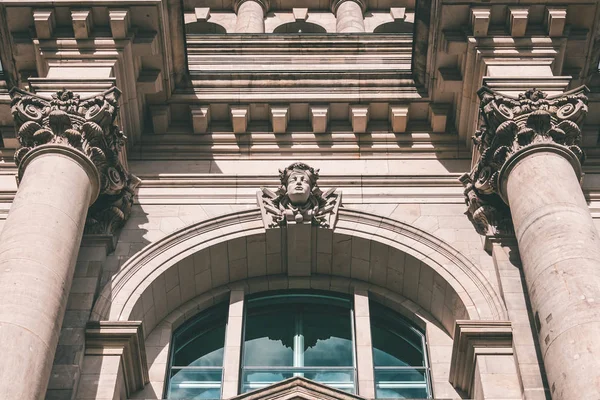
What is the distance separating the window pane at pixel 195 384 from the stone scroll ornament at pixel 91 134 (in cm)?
295

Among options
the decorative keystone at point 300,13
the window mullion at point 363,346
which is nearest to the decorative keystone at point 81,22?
the window mullion at point 363,346

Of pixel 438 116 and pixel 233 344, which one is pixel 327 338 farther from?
pixel 438 116

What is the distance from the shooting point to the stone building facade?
16172 millimetres

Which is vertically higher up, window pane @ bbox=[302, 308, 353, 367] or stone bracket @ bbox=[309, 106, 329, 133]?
stone bracket @ bbox=[309, 106, 329, 133]

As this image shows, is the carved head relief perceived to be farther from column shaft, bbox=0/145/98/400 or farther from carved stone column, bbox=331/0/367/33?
carved stone column, bbox=331/0/367/33

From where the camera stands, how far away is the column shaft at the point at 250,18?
3084 cm

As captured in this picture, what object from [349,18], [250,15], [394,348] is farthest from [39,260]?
[349,18]

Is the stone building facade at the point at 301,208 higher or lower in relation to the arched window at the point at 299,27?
lower

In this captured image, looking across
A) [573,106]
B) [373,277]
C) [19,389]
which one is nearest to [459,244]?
[373,277]

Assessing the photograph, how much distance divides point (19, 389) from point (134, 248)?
Answer: 228 inches

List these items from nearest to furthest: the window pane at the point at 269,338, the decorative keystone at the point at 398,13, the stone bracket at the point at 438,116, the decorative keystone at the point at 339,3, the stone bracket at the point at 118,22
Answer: the window pane at the point at 269,338 → the stone bracket at the point at 118,22 → the stone bracket at the point at 438,116 → the decorative keystone at the point at 398,13 → the decorative keystone at the point at 339,3

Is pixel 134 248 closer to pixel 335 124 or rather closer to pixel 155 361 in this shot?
pixel 155 361

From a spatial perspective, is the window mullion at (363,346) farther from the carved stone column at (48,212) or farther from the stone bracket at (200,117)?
the stone bracket at (200,117)

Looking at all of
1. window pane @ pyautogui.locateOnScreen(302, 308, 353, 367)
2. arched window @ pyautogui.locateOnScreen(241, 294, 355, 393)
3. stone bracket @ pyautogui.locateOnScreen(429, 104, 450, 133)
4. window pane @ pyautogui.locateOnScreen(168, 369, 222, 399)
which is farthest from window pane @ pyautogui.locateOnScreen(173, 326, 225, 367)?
stone bracket @ pyautogui.locateOnScreen(429, 104, 450, 133)
